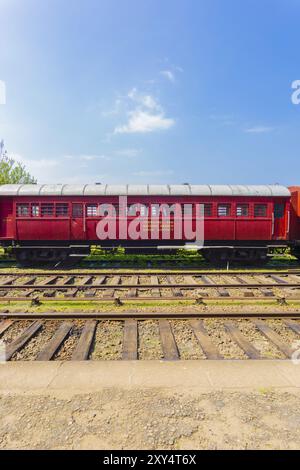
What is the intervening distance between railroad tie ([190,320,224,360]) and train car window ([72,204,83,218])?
7.90 m

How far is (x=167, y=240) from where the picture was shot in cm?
1133

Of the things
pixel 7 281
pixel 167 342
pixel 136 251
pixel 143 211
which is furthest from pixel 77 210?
pixel 167 342

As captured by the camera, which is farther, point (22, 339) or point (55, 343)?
point (22, 339)

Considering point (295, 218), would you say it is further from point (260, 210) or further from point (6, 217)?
point (6, 217)

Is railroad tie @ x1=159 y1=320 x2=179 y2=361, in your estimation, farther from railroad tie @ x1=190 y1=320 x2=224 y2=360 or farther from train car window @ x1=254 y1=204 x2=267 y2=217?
train car window @ x1=254 y1=204 x2=267 y2=217

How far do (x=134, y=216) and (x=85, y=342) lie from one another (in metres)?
7.35

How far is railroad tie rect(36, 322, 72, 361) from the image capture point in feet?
13.1

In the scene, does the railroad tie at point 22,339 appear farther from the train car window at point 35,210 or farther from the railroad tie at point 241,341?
the train car window at point 35,210

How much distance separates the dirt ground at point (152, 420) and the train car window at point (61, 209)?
9.05m

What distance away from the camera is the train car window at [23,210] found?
11273mm

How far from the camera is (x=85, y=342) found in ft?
14.5

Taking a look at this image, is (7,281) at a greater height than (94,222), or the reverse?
(94,222)

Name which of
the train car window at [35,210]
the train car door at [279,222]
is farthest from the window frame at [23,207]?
the train car door at [279,222]

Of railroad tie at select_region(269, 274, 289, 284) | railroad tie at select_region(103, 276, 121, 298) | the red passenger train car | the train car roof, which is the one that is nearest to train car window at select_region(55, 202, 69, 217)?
the red passenger train car
